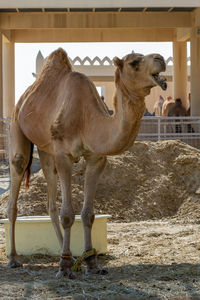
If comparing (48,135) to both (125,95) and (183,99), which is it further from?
(183,99)

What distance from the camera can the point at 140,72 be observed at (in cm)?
496

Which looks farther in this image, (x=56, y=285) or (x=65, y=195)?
(x=65, y=195)

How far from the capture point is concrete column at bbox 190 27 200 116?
19.2 meters

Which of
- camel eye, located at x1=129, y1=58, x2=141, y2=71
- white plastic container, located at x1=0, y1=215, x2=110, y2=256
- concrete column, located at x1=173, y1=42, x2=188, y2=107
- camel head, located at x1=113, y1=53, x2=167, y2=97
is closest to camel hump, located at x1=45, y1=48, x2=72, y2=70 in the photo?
camel head, located at x1=113, y1=53, x2=167, y2=97

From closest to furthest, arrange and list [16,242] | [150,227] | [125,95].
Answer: [125,95], [16,242], [150,227]

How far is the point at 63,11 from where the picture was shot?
62.4 ft

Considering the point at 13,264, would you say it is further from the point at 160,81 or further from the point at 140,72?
the point at 160,81

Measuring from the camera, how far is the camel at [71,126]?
198 inches

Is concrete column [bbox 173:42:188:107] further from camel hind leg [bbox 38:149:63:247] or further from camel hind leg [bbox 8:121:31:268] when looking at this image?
camel hind leg [bbox 8:121:31:268]

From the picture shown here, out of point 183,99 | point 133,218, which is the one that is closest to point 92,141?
point 133,218

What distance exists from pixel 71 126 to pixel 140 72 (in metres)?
0.97

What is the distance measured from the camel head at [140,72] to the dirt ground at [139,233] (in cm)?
161

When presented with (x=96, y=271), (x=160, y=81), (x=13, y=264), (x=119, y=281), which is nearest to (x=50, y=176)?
(x=13, y=264)

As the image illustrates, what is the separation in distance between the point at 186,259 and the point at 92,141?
166 cm
